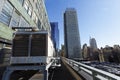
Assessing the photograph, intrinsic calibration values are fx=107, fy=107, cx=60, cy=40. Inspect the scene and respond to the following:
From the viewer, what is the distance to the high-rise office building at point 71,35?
452 ft

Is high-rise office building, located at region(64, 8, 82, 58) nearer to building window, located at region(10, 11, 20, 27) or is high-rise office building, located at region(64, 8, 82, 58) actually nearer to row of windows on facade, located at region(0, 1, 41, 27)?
building window, located at region(10, 11, 20, 27)

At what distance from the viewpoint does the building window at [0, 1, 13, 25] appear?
11.7 metres

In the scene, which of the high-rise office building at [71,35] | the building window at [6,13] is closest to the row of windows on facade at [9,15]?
the building window at [6,13]

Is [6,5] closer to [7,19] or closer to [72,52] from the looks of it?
[7,19]

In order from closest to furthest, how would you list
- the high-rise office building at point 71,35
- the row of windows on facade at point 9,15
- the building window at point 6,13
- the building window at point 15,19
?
the building window at point 6,13, the row of windows on facade at point 9,15, the building window at point 15,19, the high-rise office building at point 71,35

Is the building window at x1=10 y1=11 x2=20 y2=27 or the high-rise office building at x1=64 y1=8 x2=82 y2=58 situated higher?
the high-rise office building at x1=64 y1=8 x2=82 y2=58

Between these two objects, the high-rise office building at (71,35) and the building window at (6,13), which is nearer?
the building window at (6,13)

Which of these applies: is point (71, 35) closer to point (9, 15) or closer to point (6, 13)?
point (9, 15)

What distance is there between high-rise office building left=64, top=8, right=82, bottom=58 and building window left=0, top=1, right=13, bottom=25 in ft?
413

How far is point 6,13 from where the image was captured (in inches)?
493

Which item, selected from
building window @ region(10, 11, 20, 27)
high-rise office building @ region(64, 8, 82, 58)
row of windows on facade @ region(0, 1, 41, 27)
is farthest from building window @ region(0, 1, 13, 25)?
high-rise office building @ region(64, 8, 82, 58)

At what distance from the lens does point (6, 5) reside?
490 inches

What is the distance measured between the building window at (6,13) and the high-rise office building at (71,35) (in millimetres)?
125804

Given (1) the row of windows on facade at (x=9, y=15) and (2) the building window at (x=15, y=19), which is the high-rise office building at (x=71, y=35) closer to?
(2) the building window at (x=15, y=19)
